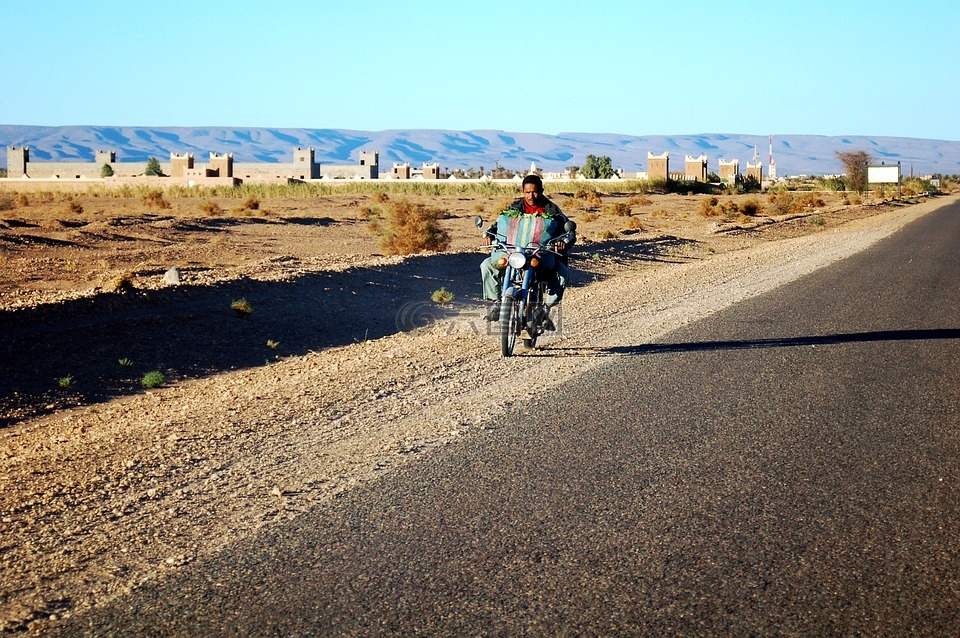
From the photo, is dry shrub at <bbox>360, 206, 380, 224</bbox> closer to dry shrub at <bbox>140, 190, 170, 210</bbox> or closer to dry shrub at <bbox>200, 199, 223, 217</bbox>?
dry shrub at <bbox>200, 199, 223, 217</bbox>

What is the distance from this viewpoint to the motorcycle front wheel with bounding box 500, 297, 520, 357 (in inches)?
444

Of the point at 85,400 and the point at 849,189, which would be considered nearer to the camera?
Result: the point at 85,400

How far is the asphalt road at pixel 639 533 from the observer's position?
4.54 meters

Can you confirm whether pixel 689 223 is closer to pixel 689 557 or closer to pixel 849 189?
pixel 689 557

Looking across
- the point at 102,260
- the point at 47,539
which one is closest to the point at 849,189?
the point at 102,260

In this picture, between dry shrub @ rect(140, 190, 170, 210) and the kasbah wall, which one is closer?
dry shrub @ rect(140, 190, 170, 210)

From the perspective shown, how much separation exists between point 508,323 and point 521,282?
46 centimetres

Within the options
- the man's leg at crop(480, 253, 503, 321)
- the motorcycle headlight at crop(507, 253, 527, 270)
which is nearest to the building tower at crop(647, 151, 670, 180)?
the man's leg at crop(480, 253, 503, 321)

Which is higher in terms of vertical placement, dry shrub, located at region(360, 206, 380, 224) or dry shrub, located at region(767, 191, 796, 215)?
dry shrub, located at region(767, 191, 796, 215)

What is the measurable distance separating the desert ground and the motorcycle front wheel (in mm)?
267

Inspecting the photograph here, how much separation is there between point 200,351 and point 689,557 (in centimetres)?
1132

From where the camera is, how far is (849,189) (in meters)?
137

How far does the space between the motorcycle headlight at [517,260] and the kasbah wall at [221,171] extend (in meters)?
76.2

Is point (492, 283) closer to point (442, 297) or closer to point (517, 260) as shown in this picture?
point (517, 260)
